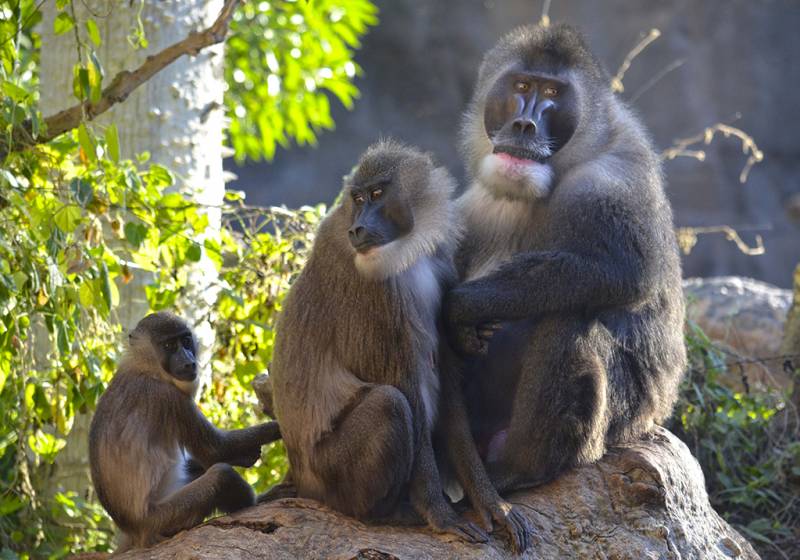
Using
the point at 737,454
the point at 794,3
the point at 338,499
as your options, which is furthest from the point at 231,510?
the point at 794,3

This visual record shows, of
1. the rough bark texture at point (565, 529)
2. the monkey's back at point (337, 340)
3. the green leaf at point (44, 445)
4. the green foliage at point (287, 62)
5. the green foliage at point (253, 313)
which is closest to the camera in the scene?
the rough bark texture at point (565, 529)

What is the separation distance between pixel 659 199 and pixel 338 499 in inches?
71.9

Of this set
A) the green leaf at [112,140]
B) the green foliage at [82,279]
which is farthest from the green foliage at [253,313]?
the green leaf at [112,140]

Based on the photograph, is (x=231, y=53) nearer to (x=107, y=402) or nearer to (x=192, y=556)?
(x=107, y=402)

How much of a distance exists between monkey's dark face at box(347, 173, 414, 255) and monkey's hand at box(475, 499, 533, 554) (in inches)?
40.6

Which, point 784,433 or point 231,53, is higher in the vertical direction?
point 231,53

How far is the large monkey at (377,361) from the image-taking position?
3.94 metres

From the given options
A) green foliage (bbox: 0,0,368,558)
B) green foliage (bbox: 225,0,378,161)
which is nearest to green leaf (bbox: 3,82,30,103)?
green foliage (bbox: 0,0,368,558)

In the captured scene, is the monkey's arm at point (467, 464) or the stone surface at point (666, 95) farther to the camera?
the stone surface at point (666, 95)

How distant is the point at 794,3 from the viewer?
1664cm

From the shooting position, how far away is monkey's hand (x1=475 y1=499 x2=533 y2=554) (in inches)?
153

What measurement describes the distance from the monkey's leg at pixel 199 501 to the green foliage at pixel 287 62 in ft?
16.2

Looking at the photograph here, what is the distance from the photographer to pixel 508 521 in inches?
155

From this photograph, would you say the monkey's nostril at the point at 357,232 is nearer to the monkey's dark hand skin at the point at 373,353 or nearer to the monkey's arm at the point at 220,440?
the monkey's dark hand skin at the point at 373,353
